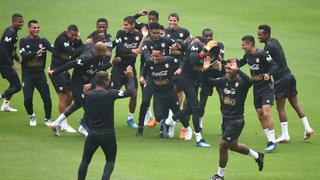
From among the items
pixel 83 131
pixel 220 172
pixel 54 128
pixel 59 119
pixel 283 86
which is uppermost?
pixel 283 86

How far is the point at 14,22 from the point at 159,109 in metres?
5.12

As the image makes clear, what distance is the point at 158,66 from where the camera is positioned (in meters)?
21.6

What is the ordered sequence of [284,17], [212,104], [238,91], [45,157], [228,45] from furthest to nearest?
[284,17]
[228,45]
[212,104]
[45,157]
[238,91]

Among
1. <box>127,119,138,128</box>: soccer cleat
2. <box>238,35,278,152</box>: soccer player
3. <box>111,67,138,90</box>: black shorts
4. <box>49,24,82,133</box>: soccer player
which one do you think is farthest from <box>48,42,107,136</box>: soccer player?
<box>238,35,278,152</box>: soccer player

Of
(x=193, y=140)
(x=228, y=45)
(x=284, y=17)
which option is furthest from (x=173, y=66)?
(x=284, y=17)

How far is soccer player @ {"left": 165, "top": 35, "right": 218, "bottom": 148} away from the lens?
69.5ft

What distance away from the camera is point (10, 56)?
24.2 m

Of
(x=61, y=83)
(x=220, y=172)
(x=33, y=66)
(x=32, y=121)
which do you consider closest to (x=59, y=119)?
(x=61, y=83)

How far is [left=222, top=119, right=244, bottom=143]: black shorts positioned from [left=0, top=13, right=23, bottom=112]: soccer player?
8.27 m

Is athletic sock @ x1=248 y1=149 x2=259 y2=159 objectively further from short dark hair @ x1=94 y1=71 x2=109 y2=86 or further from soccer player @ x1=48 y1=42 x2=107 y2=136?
soccer player @ x1=48 y1=42 x2=107 y2=136

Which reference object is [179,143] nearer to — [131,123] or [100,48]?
[131,123]

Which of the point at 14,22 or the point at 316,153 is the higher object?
the point at 14,22

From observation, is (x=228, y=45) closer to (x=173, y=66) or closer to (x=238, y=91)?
(x=173, y=66)

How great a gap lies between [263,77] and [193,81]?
1.97m
